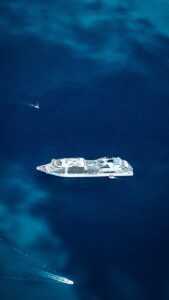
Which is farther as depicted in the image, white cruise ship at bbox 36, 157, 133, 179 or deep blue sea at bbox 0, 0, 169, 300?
white cruise ship at bbox 36, 157, 133, 179

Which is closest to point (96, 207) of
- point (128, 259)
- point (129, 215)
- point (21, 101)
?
point (129, 215)

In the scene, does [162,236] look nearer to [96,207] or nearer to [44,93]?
[96,207]

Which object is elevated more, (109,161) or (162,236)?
(109,161)

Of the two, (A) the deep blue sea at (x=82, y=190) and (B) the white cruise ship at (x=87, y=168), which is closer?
(A) the deep blue sea at (x=82, y=190)

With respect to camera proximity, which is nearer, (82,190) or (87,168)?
(82,190)
